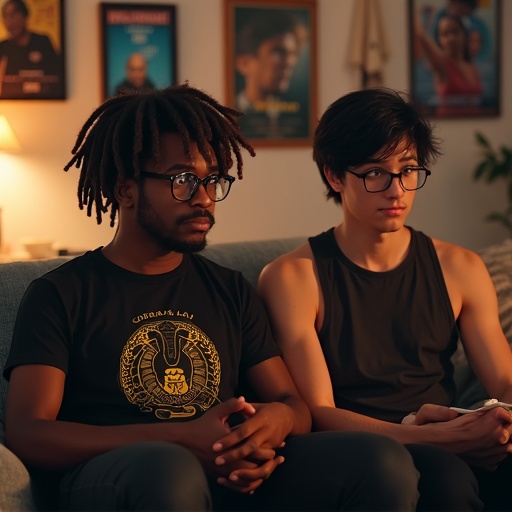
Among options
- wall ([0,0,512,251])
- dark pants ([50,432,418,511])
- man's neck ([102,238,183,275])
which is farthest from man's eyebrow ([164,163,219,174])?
wall ([0,0,512,251])

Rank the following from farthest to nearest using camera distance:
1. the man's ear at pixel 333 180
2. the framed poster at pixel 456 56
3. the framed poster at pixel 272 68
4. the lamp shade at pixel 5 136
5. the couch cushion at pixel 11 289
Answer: the framed poster at pixel 456 56 → the framed poster at pixel 272 68 → the lamp shade at pixel 5 136 → the man's ear at pixel 333 180 → the couch cushion at pixel 11 289

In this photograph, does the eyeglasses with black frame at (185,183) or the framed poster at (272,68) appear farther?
the framed poster at (272,68)

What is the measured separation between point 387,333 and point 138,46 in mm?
3779

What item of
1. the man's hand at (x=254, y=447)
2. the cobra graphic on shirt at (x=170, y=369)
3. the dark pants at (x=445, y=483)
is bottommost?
the dark pants at (x=445, y=483)

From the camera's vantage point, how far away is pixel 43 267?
2250 mm

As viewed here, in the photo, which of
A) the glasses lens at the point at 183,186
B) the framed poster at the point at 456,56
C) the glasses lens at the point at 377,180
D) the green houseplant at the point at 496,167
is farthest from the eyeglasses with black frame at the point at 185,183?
the green houseplant at the point at 496,167

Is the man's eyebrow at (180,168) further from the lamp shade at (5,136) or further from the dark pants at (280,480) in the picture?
the lamp shade at (5,136)

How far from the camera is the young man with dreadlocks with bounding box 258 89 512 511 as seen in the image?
2.15m

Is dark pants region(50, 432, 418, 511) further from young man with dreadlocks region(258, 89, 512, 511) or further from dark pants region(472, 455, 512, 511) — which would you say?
dark pants region(472, 455, 512, 511)

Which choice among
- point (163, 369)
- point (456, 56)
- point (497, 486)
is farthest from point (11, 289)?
point (456, 56)

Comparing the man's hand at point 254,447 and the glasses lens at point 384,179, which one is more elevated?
the glasses lens at point 384,179

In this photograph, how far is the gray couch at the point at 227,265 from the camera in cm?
172

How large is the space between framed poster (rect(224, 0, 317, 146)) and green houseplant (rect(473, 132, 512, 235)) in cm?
112

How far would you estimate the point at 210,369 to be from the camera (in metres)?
1.99
